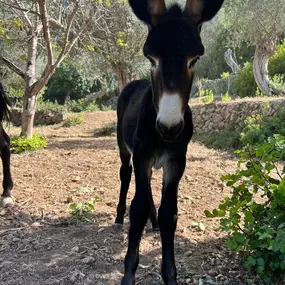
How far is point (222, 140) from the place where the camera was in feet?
28.8

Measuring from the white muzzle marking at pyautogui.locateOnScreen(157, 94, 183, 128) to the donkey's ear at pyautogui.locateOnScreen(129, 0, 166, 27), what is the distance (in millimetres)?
626

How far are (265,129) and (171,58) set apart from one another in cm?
588

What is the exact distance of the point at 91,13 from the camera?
8.09 meters

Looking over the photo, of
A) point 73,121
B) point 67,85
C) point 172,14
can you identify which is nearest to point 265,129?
point 172,14


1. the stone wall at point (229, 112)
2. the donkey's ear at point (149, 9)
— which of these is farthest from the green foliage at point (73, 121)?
the donkey's ear at point (149, 9)

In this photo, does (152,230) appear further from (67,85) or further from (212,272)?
(67,85)

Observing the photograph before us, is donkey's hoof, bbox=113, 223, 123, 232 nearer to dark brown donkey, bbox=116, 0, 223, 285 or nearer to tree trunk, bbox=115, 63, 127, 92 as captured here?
dark brown donkey, bbox=116, 0, 223, 285

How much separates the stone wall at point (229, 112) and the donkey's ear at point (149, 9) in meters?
6.32

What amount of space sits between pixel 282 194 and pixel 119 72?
35.8ft

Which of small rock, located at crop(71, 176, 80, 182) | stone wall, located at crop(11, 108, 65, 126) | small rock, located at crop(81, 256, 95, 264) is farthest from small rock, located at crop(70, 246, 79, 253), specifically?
stone wall, located at crop(11, 108, 65, 126)

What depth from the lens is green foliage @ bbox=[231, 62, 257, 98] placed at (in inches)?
520

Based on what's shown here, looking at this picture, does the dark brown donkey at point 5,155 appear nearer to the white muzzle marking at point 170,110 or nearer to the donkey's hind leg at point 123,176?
the donkey's hind leg at point 123,176

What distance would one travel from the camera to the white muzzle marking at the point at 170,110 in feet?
6.42

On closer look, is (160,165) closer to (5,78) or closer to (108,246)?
(108,246)
